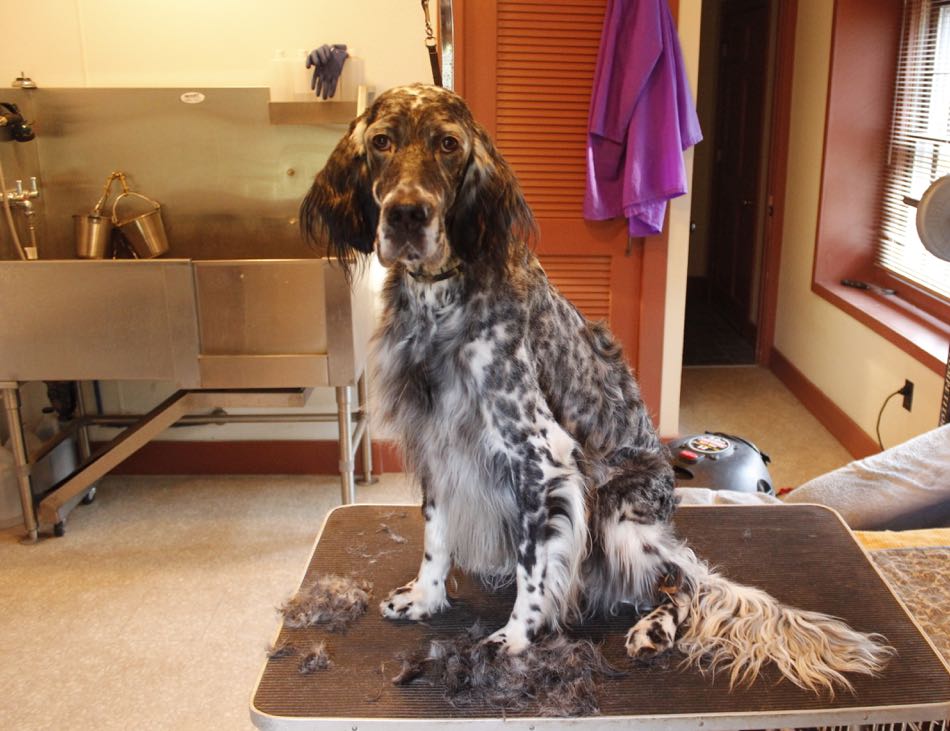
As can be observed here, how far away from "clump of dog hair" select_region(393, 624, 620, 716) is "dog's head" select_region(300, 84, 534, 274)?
26.0 inches

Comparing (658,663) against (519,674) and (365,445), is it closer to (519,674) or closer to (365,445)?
(519,674)

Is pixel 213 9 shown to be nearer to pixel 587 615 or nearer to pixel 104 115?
pixel 104 115

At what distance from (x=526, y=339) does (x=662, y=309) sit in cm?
218

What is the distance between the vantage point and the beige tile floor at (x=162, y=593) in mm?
2510

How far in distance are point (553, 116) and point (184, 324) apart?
1560 mm

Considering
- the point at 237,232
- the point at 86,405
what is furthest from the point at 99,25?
the point at 86,405

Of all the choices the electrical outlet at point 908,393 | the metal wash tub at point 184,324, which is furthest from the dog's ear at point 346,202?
the electrical outlet at point 908,393

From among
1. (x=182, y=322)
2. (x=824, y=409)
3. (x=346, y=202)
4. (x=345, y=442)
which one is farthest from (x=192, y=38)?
(x=824, y=409)

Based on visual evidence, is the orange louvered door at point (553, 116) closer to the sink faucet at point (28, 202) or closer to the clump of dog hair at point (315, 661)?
the sink faucet at point (28, 202)

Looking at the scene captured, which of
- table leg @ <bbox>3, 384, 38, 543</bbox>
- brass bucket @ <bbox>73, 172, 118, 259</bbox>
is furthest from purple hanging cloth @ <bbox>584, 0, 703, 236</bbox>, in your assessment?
table leg @ <bbox>3, 384, 38, 543</bbox>

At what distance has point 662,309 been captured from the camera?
3.71 meters

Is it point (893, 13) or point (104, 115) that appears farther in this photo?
point (893, 13)

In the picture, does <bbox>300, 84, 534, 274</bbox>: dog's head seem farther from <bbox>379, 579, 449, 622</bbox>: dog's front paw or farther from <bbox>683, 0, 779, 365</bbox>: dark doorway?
<bbox>683, 0, 779, 365</bbox>: dark doorway

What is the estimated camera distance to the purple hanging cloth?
3.32 meters
